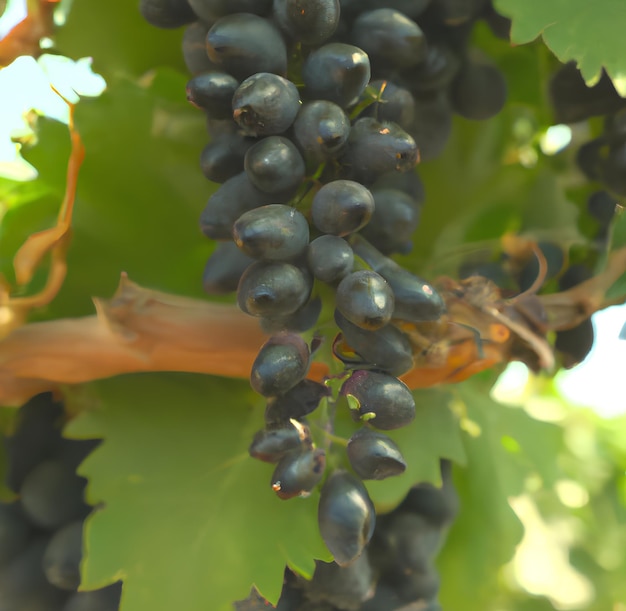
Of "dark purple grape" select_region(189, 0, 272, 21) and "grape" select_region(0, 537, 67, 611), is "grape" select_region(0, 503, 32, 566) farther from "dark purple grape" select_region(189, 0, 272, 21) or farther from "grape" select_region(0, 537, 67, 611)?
"dark purple grape" select_region(189, 0, 272, 21)

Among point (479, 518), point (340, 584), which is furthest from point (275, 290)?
point (479, 518)

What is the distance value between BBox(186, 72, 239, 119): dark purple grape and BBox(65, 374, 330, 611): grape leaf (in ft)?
0.70

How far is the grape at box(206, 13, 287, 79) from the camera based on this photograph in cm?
34

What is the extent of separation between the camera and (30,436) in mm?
499

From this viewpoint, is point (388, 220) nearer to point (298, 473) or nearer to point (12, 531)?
point (298, 473)

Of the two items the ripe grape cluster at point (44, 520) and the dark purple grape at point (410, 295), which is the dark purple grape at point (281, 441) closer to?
the dark purple grape at point (410, 295)

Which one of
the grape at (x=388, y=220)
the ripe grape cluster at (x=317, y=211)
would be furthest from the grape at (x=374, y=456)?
the grape at (x=388, y=220)

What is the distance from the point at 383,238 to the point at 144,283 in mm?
208

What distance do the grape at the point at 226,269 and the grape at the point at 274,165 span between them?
0.22 feet

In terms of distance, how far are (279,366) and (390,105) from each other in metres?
0.16

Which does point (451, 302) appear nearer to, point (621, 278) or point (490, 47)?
point (621, 278)

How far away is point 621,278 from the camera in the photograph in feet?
1.58

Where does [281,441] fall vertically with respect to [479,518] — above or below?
above

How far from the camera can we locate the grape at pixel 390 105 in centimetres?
37
